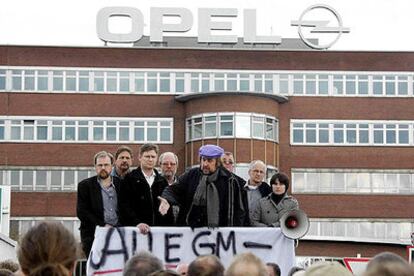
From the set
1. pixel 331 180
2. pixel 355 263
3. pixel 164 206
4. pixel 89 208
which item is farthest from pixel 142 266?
pixel 331 180

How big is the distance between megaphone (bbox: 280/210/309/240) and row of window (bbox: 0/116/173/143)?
46.8m

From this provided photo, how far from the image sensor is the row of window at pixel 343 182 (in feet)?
186

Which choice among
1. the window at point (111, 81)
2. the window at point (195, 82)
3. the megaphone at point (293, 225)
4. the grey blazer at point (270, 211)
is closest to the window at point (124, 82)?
the window at point (111, 81)

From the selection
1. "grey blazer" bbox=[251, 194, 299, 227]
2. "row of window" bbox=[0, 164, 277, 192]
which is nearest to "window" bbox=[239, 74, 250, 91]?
"row of window" bbox=[0, 164, 277, 192]

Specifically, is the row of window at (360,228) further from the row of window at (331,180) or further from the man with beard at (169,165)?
the man with beard at (169,165)

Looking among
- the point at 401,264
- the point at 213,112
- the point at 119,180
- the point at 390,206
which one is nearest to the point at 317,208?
the point at 390,206

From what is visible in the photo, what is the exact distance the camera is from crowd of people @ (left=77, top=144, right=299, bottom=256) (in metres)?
9.91

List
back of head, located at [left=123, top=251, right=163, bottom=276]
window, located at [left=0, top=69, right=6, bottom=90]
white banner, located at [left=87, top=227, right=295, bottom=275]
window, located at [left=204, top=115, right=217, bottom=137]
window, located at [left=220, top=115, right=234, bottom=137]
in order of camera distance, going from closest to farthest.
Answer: back of head, located at [left=123, top=251, right=163, bottom=276]
white banner, located at [left=87, top=227, right=295, bottom=275]
window, located at [left=220, top=115, right=234, bottom=137]
window, located at [left=204, top=115, right=217, bottom=137]
window, located at [left=0, top=69, right=6, bottom=90]

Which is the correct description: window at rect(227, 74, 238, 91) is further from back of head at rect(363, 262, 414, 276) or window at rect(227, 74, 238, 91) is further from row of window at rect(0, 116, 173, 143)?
back of head at rect(363, 262, 414, 276)

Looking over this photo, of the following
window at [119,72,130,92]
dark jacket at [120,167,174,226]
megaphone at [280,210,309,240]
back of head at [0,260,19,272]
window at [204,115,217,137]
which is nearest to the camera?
back of head at [0,260,19,272]

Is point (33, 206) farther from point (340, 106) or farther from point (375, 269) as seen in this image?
point (375, 269)

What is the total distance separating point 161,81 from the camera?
56.3 meters

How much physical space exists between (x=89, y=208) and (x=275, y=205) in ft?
6.94

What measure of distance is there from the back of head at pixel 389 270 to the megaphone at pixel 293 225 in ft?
14.8
